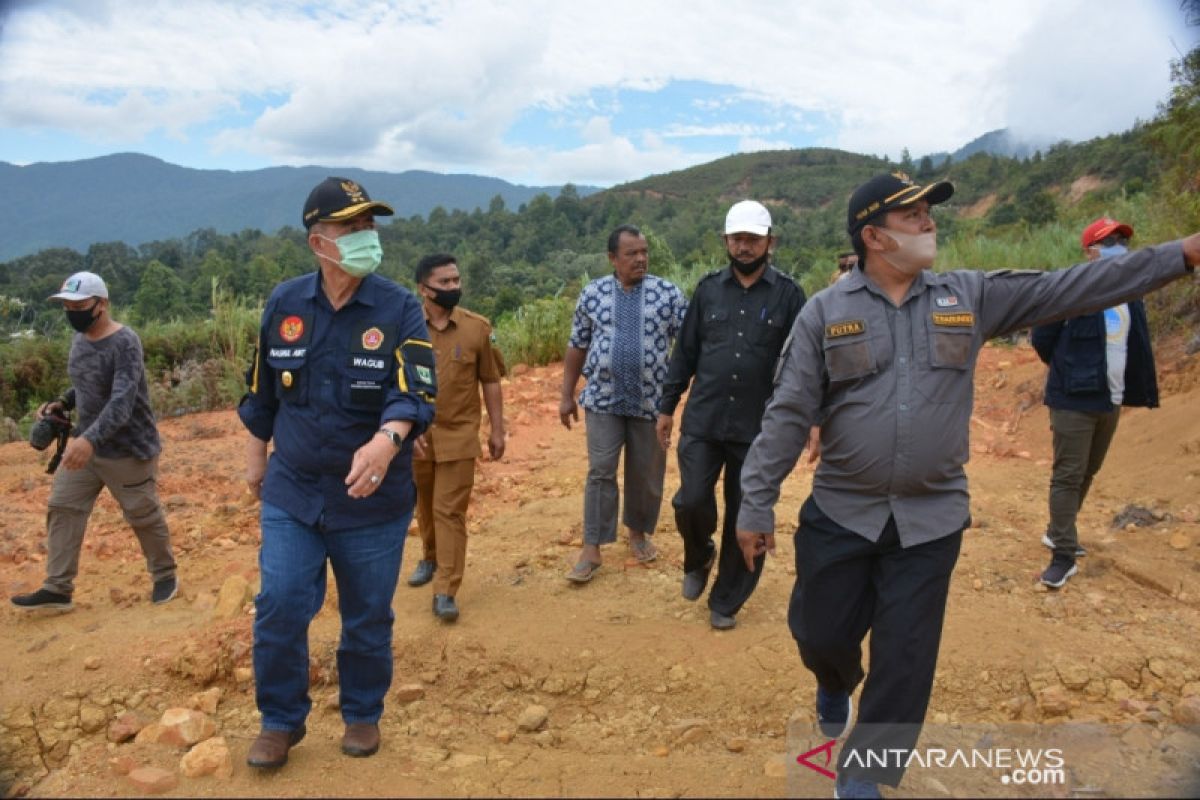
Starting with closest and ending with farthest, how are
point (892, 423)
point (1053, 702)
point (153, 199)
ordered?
point (892, 423) < point (1053, 702) < point (153, 199)

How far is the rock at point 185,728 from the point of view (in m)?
3.29

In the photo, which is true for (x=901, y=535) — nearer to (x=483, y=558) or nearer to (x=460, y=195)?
(x=483, y=558)

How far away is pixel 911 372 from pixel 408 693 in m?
2.54

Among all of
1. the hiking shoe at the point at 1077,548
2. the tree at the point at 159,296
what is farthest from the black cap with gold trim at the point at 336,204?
the tree at the point at 159,296

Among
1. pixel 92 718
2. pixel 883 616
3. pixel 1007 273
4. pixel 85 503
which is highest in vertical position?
pixel 1007 273

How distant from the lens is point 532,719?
3.72 m

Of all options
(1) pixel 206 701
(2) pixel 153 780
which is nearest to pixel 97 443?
(1) pixel 206 701

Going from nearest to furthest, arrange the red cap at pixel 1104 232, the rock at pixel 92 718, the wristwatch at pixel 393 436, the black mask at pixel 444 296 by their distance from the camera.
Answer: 1. the wristwatch at pixel 393 436
2. the rock at pixel 92 718
3. the black mask at pixel 444 296
4. the red cap at pixel 1104 232

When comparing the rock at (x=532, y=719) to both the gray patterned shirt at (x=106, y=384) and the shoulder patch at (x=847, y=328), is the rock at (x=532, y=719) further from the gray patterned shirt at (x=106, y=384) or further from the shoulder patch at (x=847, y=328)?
the gray patterned shirt at (x=106, y=384)

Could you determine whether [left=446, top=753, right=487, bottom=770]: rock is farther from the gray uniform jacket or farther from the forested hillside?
the forested hillside

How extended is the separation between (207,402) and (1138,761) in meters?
10.3

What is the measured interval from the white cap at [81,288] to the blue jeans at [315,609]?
89.3 inches

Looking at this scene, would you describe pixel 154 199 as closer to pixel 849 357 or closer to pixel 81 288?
pixel 81 288

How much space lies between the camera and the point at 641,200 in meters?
53.9
